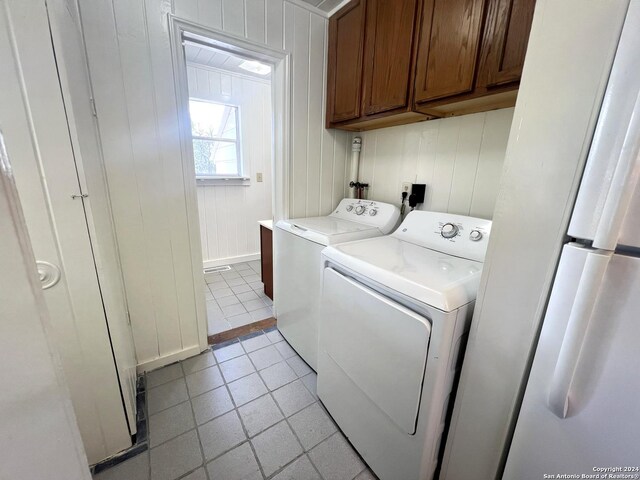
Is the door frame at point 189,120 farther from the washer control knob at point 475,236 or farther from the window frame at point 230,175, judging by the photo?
the window frame at point 230,175

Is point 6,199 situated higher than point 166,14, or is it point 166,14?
point 166,14

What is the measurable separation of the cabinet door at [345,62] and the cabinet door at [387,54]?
0.07 meters

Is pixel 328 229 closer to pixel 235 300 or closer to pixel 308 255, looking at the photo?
pixel 308 255

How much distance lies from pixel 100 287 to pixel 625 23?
5.37 ft

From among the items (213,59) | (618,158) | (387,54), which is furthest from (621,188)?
(213,59)

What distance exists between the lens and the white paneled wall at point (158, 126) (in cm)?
129

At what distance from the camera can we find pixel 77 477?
1.38ft

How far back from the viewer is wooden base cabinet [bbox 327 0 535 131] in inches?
40.8

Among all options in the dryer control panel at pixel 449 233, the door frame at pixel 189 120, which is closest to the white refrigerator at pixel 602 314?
the dryer control panel at pixel 449 233

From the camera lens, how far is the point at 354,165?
2.16 meters

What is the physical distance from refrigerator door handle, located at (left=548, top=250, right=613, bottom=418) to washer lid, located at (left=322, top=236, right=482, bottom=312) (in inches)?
10.4

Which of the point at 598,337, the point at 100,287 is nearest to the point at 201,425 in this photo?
the point at 100,287

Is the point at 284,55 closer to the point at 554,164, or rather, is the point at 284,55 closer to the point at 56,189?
the point at 56,189

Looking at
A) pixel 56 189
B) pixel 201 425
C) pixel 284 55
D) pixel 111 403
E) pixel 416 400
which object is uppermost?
pixel 284 55
